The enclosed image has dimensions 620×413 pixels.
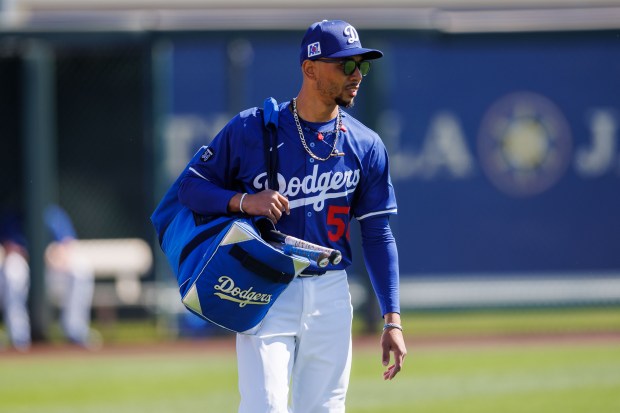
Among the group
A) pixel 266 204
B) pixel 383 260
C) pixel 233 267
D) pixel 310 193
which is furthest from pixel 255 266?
pixel 383 260

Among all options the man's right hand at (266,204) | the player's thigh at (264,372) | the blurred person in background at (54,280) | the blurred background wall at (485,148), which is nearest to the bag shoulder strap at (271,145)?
the man's right hand at (266,204)

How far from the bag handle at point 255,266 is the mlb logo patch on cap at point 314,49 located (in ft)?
2.75

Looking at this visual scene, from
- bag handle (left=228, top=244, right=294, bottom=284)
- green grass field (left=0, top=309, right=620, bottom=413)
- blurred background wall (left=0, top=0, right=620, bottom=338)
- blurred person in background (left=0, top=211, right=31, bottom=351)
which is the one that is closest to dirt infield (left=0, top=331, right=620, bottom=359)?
green grass field (left=0, top=309, right=620, bottom=413)

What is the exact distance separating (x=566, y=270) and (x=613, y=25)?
10.6 ft

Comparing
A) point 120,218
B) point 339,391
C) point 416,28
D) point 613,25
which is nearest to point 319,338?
point 339,391

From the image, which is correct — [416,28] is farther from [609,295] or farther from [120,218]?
[120,218]

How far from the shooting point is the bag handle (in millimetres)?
4570

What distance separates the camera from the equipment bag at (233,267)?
15.0ft

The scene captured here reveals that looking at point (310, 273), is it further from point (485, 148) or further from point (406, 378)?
point (485, 148)

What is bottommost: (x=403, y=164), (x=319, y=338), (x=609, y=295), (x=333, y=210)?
(x=609, y=295)

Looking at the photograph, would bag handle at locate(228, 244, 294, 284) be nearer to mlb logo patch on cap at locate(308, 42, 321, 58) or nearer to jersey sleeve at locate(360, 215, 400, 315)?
jersey sleeve at locate(360, 215, 400, 315)

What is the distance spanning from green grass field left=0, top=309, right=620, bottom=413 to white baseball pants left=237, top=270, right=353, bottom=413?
376cm

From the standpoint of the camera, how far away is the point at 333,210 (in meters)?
4.87

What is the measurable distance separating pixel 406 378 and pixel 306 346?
A: 231 inches
